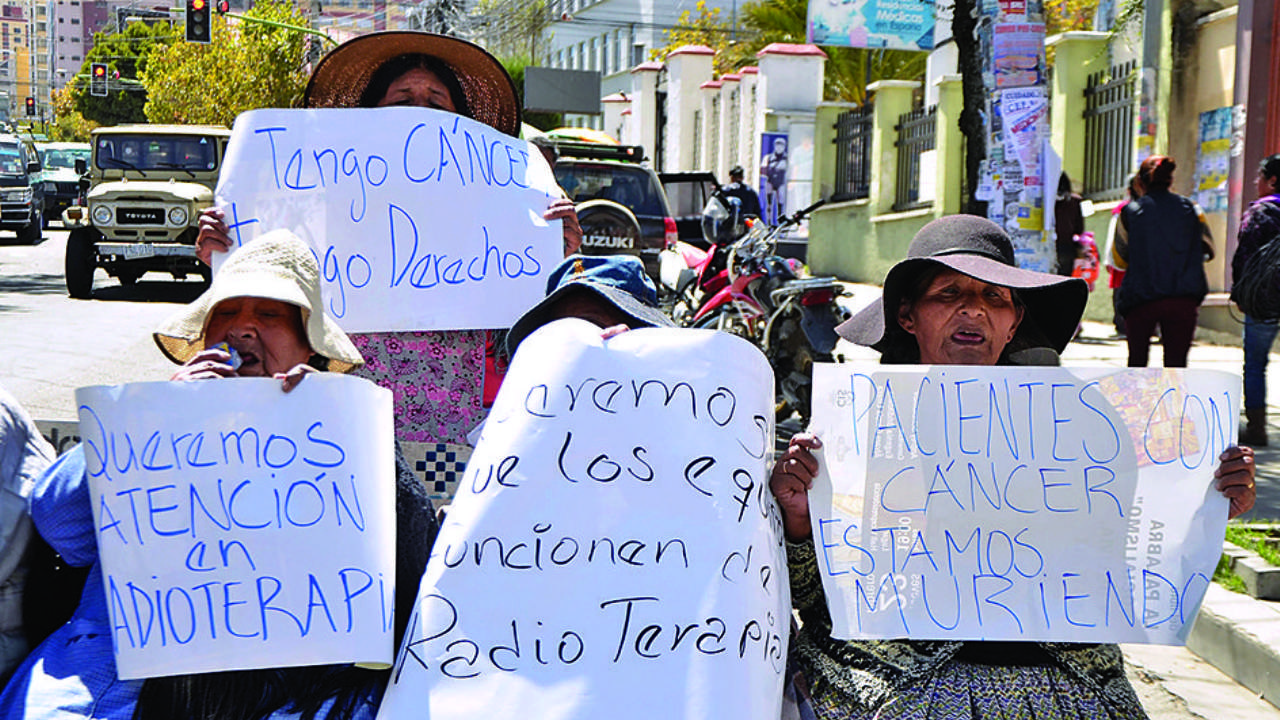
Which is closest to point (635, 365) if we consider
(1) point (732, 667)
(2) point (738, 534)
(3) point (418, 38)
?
(2) point (738, 534)

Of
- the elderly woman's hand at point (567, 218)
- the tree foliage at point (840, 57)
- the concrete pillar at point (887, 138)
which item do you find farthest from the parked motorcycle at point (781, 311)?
the tree foliage at point (840, 57)

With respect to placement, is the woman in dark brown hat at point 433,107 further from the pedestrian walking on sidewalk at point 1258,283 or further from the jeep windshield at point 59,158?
the jeep windshield at point 59,158

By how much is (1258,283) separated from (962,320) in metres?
4.97

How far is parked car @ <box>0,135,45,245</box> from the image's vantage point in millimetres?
28797

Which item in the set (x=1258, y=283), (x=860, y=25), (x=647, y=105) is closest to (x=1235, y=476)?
(x=1258, y=283)

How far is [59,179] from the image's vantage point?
38250 millimetres

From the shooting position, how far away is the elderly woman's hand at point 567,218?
346 centimetres

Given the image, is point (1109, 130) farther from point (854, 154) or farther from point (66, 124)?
point (66, 124)

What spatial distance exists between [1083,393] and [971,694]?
1.87 ft

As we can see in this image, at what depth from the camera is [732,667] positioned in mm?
2238

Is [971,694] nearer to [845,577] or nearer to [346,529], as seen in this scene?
[845,577]

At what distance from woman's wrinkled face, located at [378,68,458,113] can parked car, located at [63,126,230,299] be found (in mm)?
13855

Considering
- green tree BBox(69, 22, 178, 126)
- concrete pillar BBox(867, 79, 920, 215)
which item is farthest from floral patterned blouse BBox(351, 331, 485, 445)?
green tree BBox(69, 22, 178, 126)

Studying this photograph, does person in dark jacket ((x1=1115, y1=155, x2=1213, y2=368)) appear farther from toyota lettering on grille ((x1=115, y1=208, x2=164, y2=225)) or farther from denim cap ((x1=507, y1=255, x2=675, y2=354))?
toyota lettering on grille ((x1=115, y1=208, x2=164, y2=225))
